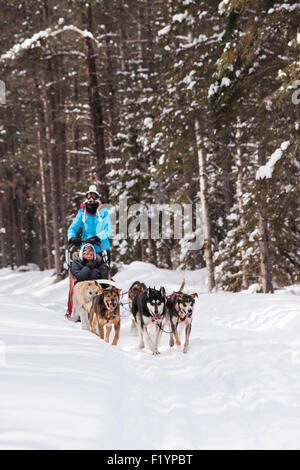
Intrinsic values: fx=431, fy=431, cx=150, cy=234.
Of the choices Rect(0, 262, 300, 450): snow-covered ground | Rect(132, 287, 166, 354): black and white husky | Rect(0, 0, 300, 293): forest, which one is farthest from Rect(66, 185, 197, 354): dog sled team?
Rect(0, 0, 300, 293): forest

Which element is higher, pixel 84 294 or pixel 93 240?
pixel 93 240

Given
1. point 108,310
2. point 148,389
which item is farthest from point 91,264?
point 148,389

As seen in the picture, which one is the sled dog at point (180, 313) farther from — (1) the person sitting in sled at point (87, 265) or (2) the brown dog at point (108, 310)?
(1) the person sitting in sled at point (87, 265)

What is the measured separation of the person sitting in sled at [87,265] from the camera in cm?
880

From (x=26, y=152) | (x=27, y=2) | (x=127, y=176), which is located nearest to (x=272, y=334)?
(x=127, y=176)

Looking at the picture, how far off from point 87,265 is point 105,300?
1801 mm

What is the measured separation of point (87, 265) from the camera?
29.1 feet

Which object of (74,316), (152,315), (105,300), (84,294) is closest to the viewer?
(152,315)

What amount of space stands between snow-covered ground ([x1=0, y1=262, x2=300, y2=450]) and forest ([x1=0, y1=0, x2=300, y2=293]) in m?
3.40

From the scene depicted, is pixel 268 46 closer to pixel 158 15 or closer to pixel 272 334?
pixel 272 334

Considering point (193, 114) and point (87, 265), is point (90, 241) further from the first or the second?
point (193, 114)

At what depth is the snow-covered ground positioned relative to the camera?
3.35 m

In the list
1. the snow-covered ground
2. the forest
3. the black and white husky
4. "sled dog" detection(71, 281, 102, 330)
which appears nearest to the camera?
the snow-covered ground

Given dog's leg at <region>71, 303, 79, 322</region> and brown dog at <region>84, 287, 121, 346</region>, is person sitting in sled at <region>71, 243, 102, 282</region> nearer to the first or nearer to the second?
dog's leg at <region>71, 303, 79, 322</region>
